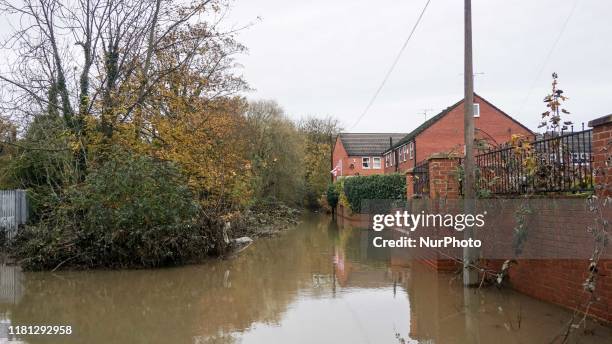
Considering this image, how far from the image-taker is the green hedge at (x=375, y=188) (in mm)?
26156

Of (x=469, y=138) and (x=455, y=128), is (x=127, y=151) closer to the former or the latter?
(x=469, y=138)

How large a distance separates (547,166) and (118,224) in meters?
8.87

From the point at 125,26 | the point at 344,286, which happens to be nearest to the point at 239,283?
the point at 344,286

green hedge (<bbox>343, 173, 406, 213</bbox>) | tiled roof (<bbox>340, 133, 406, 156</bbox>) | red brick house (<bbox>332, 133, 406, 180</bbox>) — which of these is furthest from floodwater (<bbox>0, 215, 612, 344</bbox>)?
tiled roof (<bbox>340, 133, 406, 156</bbox>)

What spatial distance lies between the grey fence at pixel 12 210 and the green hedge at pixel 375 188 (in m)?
15.9

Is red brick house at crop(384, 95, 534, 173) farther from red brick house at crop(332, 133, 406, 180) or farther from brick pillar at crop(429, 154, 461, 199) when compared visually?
brick pillar at crop(429, 154, 461, 199)

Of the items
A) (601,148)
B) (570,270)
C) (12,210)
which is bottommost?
(570,270)

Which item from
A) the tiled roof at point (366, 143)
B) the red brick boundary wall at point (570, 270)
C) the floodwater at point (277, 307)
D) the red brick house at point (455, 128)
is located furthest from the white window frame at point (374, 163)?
the red brick boundary wall at point (570, 270)

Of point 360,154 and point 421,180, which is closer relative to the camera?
point 421,180

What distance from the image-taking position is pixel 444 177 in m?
10.7

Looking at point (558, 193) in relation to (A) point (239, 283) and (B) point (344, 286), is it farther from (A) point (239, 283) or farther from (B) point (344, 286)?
(A) point (239, 283)

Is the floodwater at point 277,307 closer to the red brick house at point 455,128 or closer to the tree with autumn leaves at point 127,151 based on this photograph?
the tree with autumn leaves at point 127,151

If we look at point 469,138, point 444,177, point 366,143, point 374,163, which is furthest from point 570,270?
point 366,143

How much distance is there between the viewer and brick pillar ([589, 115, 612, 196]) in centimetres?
572
